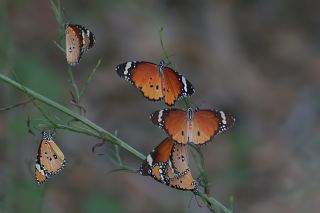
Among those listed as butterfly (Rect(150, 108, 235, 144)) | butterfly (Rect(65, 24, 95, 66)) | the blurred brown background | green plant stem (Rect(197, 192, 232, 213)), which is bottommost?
green plant stem (Rect(197, 192, 232, 213))

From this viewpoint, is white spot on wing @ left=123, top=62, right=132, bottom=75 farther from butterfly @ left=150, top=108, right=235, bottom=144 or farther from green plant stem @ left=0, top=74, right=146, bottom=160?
green plant stem @ left=0, top=74, right=146, bottom=160

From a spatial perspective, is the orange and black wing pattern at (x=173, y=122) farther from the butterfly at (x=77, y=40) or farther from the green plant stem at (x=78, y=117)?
the butterfly at (x=77, y=40)

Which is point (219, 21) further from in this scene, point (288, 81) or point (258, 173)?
point (258, 173)

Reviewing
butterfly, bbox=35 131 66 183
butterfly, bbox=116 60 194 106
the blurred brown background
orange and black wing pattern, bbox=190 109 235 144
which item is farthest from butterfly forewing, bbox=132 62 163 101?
the blurred brown background

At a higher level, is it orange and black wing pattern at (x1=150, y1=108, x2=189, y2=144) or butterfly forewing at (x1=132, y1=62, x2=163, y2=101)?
butterfly forewing at (x1=132, y1=62, x2=163, y2=101)

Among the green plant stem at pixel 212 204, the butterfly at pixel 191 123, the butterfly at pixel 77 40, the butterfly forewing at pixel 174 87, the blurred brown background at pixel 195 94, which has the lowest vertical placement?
the green plant stem at pixel 212 204

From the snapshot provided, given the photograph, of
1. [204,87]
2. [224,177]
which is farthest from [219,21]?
[224,177]

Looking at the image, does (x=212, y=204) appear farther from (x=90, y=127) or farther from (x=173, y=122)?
(x=90, y=127)

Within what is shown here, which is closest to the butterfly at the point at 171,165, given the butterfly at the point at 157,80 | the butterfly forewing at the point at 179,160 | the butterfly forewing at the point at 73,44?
the butterfly forewing at the point at 179,160
